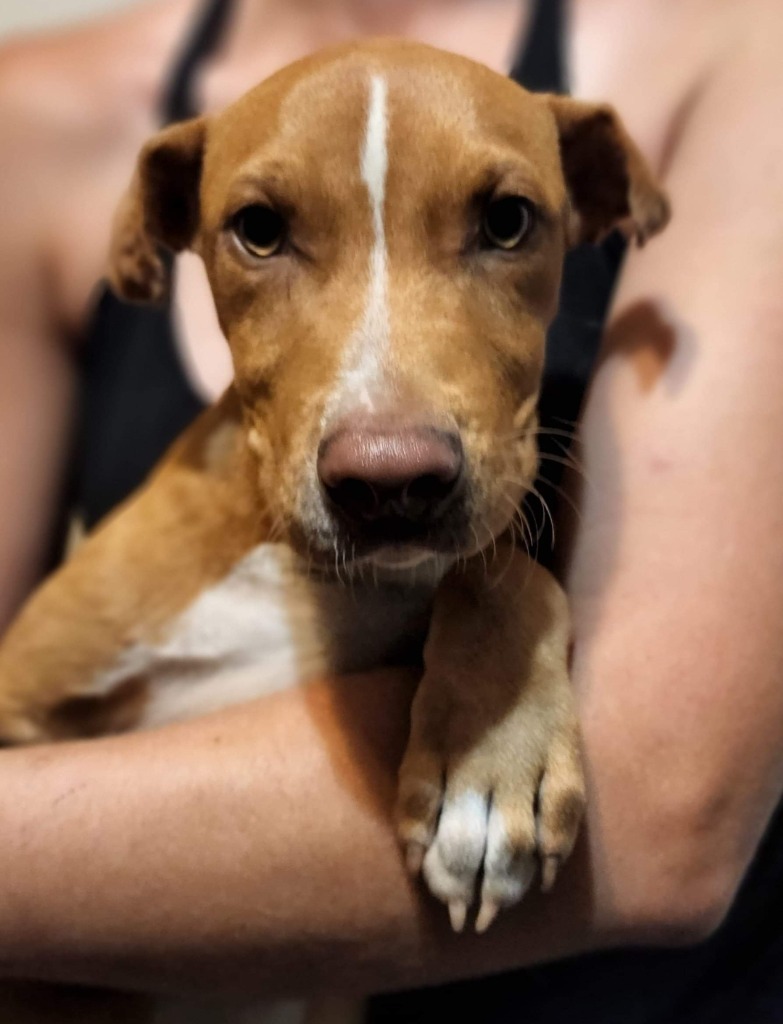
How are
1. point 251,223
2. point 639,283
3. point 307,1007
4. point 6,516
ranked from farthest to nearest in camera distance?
1. point 6,516
2. point 307,1007
3. point 639,283
4. point 251,223

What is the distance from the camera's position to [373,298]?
0.90 meters

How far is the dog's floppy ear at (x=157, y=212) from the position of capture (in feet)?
3.76

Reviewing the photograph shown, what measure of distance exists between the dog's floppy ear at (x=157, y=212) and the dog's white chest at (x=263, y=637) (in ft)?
1.22

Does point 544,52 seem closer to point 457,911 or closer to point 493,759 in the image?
point 493,759

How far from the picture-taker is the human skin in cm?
87

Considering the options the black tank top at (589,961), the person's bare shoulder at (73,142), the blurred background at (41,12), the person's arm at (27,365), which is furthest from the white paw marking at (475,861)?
the blurred background at (41,12)

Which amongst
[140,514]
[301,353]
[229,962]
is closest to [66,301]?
[140,514]

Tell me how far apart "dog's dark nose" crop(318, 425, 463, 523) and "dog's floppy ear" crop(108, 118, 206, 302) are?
529 mm

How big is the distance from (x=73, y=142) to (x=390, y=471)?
122 cm

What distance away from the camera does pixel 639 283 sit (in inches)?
44.9

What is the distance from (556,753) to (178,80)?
133cm

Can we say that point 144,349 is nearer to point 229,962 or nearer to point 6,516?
point 6,516

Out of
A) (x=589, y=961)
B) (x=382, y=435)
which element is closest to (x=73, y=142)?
(x=382, y=435)

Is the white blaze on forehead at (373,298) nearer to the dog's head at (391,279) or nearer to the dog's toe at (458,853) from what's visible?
the dog's head at (391,279)
